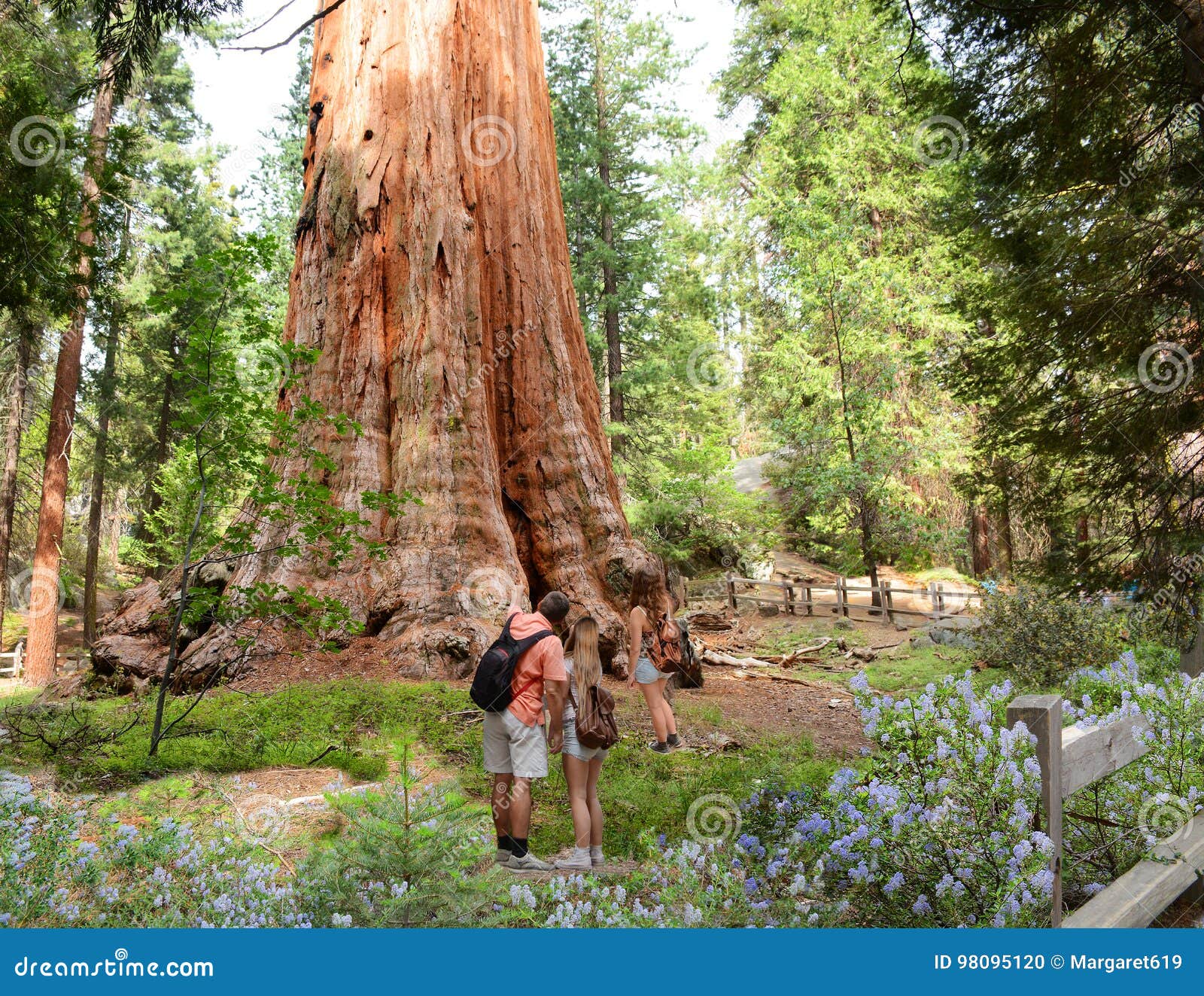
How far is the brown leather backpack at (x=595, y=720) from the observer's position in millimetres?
4137

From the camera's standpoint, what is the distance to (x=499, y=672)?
4.02m

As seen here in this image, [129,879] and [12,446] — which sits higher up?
[12,446]

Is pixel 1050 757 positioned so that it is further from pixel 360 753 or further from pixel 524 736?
pixel 360 753

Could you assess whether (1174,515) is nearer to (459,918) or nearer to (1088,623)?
(1088,623)

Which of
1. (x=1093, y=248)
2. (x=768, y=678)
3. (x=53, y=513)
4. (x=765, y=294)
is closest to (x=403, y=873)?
(x=1093, y=248)

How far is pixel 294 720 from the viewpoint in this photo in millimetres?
6066

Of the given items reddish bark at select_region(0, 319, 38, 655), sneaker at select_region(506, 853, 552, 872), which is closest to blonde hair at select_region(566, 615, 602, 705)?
sneaker at select_region(506, 853, 552, 872)

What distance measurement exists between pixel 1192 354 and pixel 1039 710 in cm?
537

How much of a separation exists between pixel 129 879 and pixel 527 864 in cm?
161

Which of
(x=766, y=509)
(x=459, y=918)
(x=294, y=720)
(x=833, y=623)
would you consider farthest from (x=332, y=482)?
(x=766, y=509)

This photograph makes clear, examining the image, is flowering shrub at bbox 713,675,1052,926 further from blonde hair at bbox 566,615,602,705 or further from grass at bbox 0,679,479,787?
grass at bbox 0,679,479,787

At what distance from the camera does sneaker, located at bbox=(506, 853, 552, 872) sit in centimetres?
399

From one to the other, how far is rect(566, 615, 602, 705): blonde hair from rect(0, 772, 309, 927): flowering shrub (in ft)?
5.04

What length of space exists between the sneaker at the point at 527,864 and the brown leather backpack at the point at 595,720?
21.9 inches
